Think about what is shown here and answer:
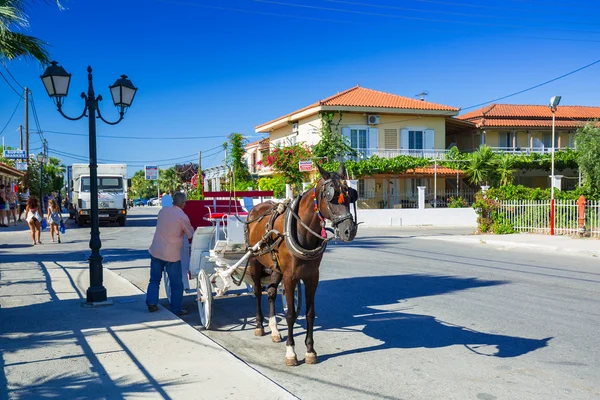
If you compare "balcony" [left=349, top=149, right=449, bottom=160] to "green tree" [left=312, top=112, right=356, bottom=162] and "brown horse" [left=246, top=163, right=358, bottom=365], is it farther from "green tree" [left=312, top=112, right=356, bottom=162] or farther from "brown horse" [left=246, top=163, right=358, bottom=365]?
"brown horse" [left=246, top=163, right=358, bottom=365]

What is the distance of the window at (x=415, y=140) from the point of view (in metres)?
37.0

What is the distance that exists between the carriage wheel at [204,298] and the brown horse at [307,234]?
1214mm

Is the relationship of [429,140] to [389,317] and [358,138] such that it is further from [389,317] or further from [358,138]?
[389,317]

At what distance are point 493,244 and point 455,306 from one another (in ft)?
35.8

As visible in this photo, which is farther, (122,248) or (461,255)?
(122,248)

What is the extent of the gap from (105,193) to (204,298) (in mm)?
23094

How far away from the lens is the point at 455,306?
26.7 feet

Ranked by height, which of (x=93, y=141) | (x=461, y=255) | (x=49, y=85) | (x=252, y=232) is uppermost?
(x=49, y=85)

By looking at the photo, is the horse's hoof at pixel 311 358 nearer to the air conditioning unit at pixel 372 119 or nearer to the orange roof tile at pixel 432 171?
the orange roof tile at pixel 432 171

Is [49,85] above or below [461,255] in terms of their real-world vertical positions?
above

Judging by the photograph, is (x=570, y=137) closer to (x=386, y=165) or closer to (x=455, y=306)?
(x=386, y=165)

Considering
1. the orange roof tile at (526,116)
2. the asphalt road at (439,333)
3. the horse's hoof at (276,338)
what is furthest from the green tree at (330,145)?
the horse's hoof at (276,338)

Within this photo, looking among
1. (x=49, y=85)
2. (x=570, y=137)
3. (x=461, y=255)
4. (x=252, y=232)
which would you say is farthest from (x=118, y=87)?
(x=570, y=137)

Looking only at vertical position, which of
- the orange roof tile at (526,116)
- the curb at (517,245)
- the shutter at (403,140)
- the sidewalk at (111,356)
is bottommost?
the curb at (517,245)
